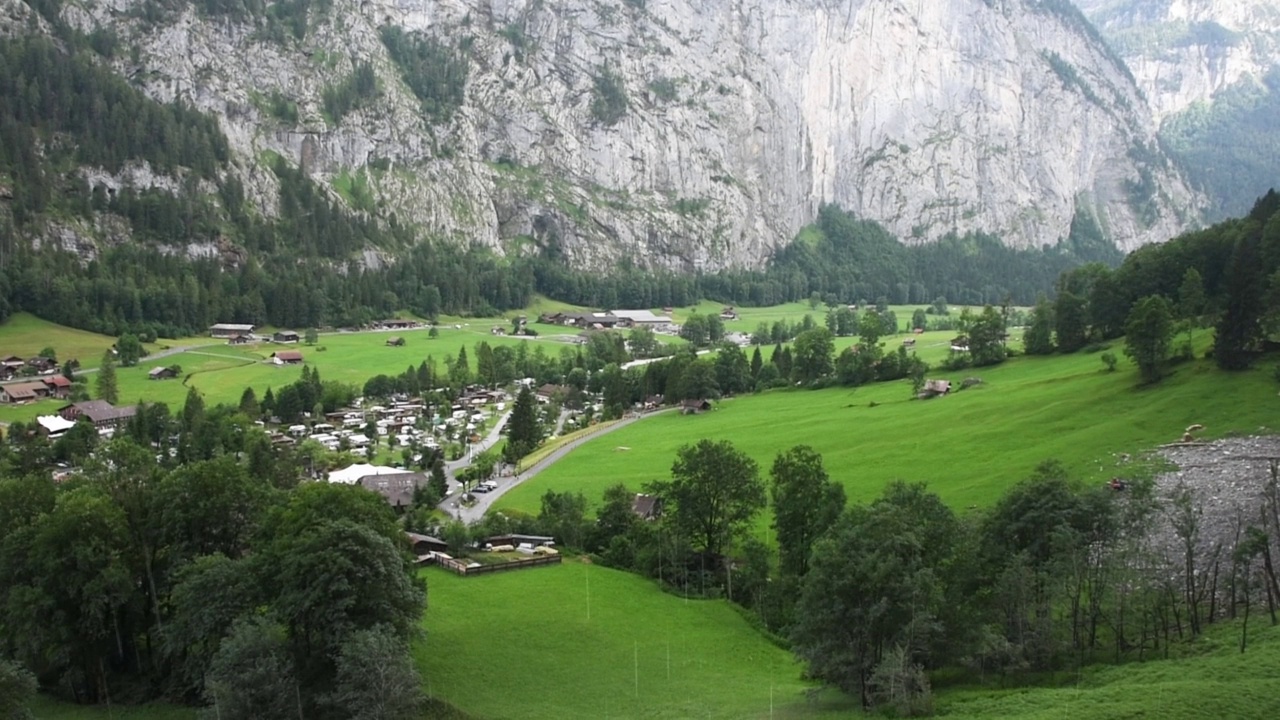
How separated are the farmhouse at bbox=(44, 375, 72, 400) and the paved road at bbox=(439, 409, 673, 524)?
156ft

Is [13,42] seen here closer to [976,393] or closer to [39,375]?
[39,375]

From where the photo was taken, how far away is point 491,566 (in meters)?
42.3

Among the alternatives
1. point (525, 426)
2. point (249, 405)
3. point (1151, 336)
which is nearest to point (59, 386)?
point (249, 405)

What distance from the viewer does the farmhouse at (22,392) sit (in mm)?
82500

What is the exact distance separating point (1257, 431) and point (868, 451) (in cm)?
1912

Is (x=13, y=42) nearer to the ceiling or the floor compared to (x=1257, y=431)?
nearer to the ceiling

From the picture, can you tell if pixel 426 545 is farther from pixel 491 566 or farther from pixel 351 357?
pixel 351 357

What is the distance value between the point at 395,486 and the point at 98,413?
3613 cm

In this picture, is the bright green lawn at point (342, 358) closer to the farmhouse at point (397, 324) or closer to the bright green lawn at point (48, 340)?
the farmhouse at point (397, 324)

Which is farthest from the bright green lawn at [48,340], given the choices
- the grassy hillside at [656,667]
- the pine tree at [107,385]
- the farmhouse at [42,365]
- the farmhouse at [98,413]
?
the grassy hillside at [656,667]

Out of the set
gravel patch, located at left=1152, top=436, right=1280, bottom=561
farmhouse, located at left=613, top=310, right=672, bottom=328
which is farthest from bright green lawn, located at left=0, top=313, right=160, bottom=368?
gravel patch, located at left=1152, top=436, right=1280, bottom=561

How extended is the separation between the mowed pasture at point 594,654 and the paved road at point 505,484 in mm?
11126

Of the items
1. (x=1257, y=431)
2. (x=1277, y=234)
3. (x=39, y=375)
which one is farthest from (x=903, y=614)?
(x=39, y=375)

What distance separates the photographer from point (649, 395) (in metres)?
90.5
